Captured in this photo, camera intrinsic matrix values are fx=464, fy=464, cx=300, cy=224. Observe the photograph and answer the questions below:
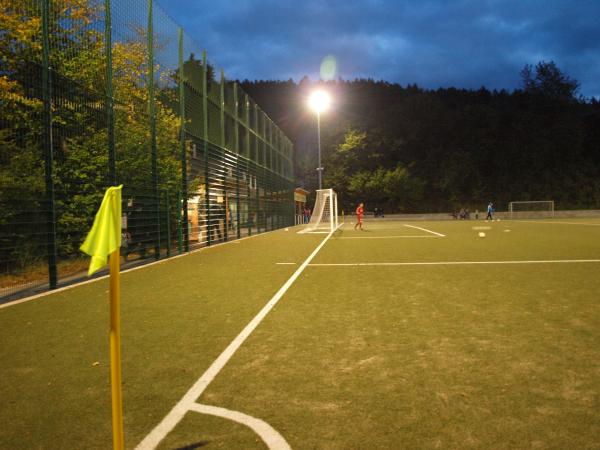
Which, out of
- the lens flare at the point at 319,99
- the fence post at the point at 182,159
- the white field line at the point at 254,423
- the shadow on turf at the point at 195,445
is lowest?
the shadow on turf at the point at 195,445

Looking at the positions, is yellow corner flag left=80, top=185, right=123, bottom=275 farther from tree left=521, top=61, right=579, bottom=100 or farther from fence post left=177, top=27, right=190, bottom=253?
tree left=521, top=61, right=579, bottom=100

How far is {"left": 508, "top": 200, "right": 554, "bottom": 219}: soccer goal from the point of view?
181 feet

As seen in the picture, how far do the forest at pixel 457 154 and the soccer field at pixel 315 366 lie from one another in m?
56.3

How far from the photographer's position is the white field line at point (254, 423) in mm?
2652

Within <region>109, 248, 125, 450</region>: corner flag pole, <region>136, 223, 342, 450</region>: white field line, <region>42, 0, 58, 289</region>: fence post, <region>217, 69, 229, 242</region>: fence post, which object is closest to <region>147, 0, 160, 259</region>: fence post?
<region>42, 0, 58, 289</region>: fence post

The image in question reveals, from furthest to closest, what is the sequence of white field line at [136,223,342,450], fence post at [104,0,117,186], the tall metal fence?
fence post at [104,0,117,186] < the tall metal fence < white field line at [136,223,342,450]

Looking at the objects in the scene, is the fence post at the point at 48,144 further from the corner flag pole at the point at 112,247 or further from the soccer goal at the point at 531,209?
the soccer goal at the point at 531,209

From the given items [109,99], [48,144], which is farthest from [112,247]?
[109,99]

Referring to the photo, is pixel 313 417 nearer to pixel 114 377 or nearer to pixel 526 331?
pixel 114 377

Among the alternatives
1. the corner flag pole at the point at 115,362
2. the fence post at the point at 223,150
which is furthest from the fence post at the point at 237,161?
the corner flag pole at the point at 115,362

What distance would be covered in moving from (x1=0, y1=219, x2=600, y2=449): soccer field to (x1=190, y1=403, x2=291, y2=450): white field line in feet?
0.04

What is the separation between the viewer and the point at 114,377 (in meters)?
2.23

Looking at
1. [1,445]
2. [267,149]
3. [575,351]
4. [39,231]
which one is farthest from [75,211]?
[267,149]

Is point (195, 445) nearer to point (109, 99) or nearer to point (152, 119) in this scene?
point (109, 99)
